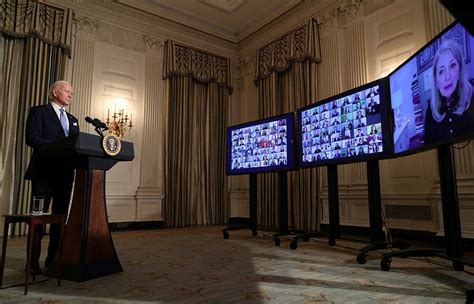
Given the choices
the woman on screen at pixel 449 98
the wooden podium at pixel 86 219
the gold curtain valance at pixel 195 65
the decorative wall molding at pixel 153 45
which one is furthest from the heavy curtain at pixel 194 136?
the woman on screen at pixel 449 98

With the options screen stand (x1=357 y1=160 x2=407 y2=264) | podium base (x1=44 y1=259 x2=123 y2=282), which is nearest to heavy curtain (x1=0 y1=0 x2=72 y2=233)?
podium base (x1=44 y1=259 x2=123 y2=282)

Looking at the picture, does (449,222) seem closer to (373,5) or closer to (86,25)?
(373,5)

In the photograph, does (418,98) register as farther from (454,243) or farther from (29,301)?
(29,301)

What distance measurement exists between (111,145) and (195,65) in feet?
14.3

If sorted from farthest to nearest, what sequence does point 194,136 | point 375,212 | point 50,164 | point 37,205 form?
1. point 194,136
2. point 375,212
3. point 50,164
4. point 37,205

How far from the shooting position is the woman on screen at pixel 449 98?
6.05 ft

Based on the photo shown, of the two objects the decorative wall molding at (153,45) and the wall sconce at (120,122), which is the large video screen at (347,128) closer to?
the wall sconce at (120,122)

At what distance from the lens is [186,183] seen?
18.8 ft

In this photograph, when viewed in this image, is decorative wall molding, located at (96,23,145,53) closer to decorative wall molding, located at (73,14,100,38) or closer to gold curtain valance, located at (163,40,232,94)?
decorative wall molding, located at (73,14,100,38)

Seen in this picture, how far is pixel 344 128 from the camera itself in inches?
118

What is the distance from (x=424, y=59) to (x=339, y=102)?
92 cm

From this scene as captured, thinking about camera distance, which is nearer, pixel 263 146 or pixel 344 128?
pixel 344 128

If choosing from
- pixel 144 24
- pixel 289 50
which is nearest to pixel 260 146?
pixel 289 50

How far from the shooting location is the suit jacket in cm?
215
